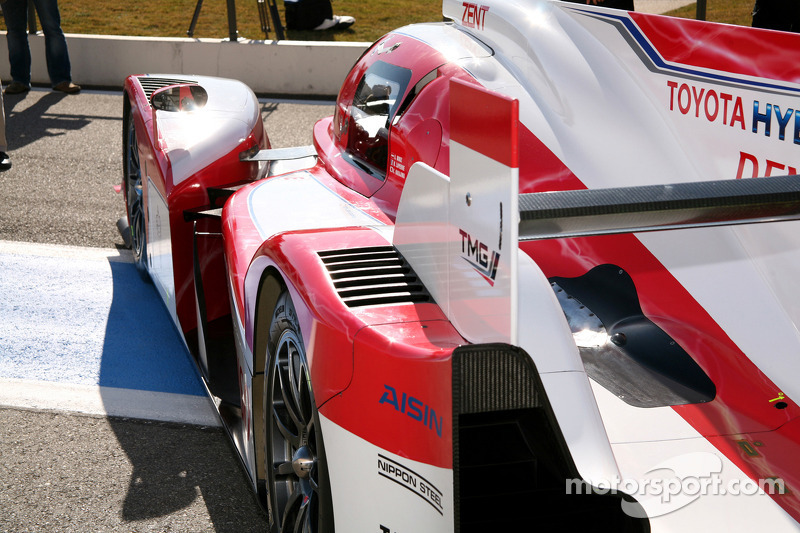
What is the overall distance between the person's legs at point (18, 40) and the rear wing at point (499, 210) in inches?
276

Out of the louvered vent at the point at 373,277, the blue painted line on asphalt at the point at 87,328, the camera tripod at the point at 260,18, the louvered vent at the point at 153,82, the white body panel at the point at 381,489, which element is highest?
the louvered vent at the point at 373,277

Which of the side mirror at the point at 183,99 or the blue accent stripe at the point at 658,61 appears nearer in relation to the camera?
the blue accent stripe at the point at 658,61

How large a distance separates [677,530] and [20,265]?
374 cm

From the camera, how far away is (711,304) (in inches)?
83.0

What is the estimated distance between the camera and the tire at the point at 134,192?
4004 millimetres

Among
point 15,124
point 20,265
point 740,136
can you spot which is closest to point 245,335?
point 740,136

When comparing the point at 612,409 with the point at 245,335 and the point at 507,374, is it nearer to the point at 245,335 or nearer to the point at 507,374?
the point at 507,374

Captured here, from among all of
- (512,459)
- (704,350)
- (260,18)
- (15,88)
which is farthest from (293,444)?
(260,18)

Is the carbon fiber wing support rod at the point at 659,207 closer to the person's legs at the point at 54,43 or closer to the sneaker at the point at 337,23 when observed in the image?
the person's legs at the point at 54,43

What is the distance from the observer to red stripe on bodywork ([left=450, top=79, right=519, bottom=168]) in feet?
4.24

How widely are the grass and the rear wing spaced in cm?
847

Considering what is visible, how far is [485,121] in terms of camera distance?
138cm

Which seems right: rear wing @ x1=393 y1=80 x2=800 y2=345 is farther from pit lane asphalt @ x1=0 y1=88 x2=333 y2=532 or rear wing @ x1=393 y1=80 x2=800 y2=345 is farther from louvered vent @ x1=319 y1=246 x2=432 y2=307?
pit lane asphalt @ x1=0 y1=88 x2=333 y2=532

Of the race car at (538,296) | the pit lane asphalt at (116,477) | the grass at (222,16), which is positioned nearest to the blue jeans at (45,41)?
the grass at (222,16)
